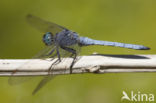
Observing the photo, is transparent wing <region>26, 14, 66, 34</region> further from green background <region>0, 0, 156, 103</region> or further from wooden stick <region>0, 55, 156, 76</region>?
wooden stick <region>0, 55, 156, 76</region>

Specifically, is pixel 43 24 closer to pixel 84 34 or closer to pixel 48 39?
pixel 48 39

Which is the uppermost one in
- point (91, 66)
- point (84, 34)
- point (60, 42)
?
point (84, 34)

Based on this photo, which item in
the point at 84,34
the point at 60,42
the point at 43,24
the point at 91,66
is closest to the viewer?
the point at 91,66

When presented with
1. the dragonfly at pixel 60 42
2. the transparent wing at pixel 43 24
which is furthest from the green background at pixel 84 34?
the transparent wing at pixel 43 24

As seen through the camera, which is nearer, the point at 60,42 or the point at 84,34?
the point at 60,42

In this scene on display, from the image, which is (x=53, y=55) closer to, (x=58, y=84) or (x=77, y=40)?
(x=77, y=40)

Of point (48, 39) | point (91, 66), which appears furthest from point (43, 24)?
point (91, 66)

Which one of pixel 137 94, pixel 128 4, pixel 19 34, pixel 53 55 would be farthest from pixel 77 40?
pixel 128 4
